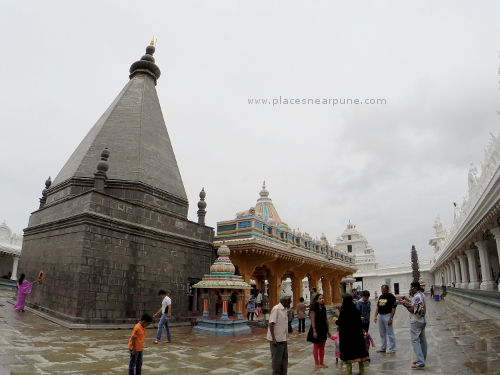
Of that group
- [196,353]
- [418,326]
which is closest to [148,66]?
[196,353]

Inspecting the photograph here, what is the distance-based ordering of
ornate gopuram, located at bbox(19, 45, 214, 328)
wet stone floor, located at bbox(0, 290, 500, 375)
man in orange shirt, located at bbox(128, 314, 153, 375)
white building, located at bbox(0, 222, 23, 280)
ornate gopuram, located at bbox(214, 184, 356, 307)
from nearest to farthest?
man in orange shirt, located at bbox(128, 314, 153, 375) → wet stone floor, located at bbox(0, 290, 500, 375) → ornate gopuram, located at bbox(19, 45, 214, 328) → ornate gopuram, located at bbox(214, 184, 356, 307) → white building, located at bbox(0, 222, 23, 280)

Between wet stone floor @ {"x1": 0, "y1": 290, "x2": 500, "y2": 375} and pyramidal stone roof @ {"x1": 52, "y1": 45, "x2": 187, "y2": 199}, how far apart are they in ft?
18.3

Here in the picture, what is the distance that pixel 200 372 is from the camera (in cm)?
591

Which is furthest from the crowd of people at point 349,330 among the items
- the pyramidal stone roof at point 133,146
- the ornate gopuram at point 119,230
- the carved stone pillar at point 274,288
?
the pyramidal stone roof at point 133,146

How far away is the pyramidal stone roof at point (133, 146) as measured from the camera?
42.8ft

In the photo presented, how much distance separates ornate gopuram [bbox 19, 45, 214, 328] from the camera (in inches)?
385

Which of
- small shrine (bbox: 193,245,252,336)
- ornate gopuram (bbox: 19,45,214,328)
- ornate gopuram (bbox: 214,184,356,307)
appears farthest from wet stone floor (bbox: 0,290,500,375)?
ornate gopuram (bbox: 214,184,356,307)

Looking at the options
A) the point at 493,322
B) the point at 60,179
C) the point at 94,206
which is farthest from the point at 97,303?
the point at 493,322

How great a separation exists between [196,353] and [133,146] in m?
8.81

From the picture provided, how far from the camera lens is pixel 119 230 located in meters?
10.7

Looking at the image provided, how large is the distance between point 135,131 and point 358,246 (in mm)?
42445

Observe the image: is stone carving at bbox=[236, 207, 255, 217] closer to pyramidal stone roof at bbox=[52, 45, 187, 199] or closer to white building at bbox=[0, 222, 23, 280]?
pyramidal stone roof at bbox=[52, 45, 187, 199]

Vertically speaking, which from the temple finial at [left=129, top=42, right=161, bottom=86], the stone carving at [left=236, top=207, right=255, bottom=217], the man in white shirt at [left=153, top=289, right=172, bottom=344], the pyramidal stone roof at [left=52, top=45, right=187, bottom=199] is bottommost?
the man in white shirt at [left=153, top=289, right=172, bottom=344]

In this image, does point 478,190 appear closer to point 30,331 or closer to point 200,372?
point 200,372
